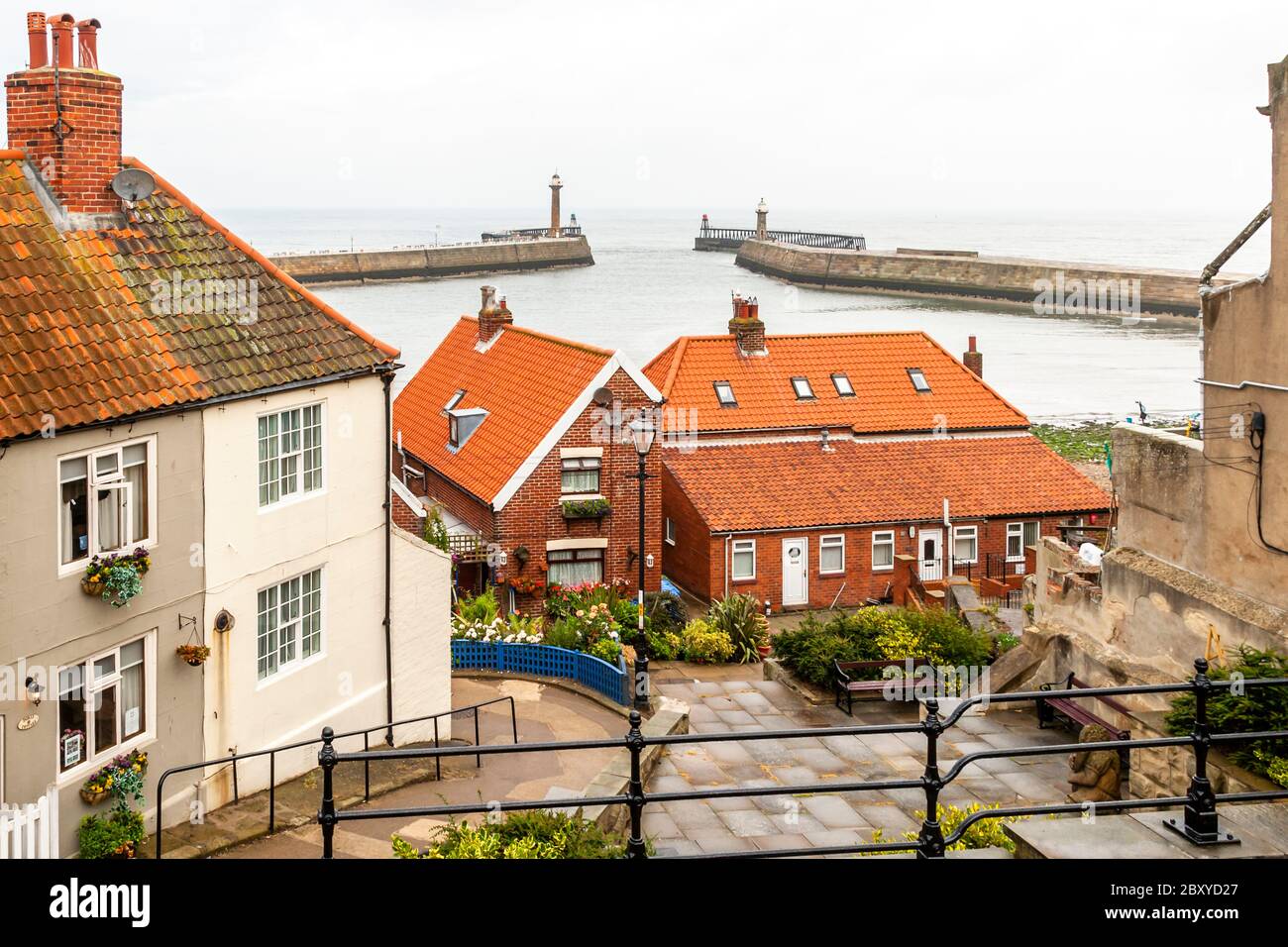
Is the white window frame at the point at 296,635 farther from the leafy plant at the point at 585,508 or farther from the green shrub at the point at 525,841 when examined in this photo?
the leafy plant at the point at 585,508

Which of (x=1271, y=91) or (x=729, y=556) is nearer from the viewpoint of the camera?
(x=1271, y=91)

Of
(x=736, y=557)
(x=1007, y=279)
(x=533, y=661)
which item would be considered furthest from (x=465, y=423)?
(x=1007, y=279)

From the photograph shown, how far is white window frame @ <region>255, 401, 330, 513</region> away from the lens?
60.7ft

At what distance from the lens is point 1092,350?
363 ft

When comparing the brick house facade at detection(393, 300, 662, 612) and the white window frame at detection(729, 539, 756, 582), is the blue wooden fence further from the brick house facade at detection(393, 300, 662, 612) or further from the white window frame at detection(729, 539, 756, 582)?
the white window frame at detection(729, 539, 756, 582)

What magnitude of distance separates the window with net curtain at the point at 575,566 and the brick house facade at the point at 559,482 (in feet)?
0.08

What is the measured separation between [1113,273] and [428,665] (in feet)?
412

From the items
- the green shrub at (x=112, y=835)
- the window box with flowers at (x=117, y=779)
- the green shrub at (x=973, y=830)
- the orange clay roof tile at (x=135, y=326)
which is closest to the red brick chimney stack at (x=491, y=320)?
the orange clay roof tile at (x=135, y=326)

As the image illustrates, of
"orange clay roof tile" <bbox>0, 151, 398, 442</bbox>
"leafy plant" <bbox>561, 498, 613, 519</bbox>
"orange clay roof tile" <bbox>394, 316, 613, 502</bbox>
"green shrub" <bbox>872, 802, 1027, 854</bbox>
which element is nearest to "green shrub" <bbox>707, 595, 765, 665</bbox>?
"leafy plant" <bbox>561, 498, 613, 519</bbox>

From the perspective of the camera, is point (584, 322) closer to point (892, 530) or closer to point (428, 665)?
point (892, 530)

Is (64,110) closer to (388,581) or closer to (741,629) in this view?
(388,581)

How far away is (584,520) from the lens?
35594 mm

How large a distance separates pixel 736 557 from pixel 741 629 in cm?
723
